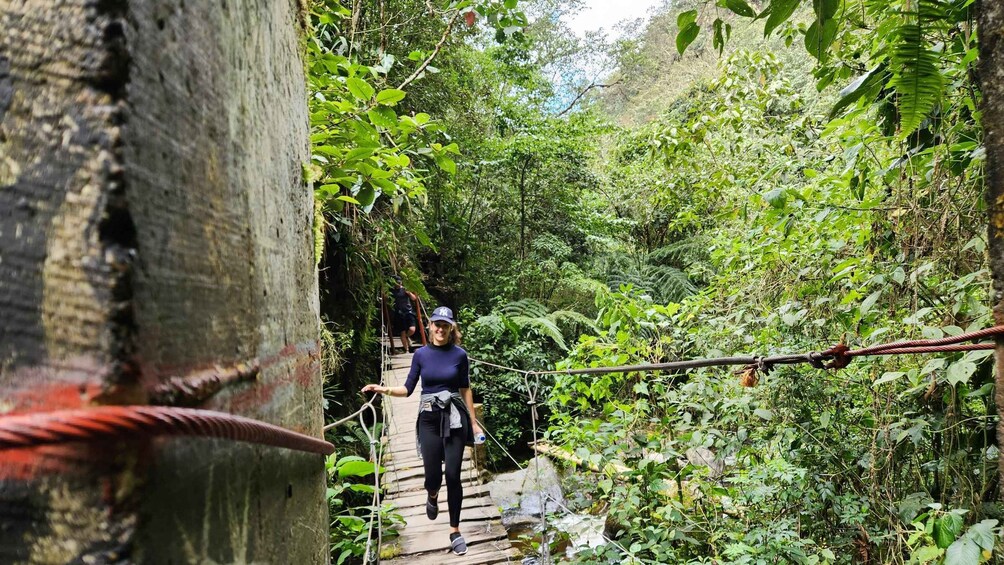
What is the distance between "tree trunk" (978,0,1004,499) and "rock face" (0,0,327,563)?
2.70ft

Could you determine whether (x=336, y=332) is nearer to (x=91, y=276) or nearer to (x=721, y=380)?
(x=721, y=380)

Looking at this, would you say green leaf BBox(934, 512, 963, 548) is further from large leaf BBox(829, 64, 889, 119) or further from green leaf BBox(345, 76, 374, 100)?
green leaf BBox(345, 76, 374, 100)

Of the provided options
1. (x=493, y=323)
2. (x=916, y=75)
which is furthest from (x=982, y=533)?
(x=493, y=323)

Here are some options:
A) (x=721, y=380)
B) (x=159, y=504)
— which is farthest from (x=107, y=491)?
(x=721, y=380)

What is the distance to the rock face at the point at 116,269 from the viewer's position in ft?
1.01

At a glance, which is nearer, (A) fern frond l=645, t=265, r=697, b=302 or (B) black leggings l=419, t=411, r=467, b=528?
(B) black leggings l=419, t=411, r=467, b=528

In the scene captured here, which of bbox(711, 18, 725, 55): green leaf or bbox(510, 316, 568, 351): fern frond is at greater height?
bbox(711, 18, 725, 55): green leaf

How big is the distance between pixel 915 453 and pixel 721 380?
0.93m

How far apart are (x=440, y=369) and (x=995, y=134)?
248 cm

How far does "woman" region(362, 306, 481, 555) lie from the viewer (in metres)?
2.80

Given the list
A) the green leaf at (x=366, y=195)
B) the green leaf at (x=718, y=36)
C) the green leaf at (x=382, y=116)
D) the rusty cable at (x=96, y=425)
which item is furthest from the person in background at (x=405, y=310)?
the rusty cable at (x=96, y=425)

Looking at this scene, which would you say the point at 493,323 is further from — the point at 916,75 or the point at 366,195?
the point at 916,75

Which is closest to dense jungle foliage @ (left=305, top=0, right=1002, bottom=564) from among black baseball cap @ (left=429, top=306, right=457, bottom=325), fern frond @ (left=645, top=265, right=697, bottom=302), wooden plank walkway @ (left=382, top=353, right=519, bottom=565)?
wooden plank walkway @ (left=382, top=353, right=519, bottom=565)

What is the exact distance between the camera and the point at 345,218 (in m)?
4.25
